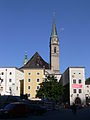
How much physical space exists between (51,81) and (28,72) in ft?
106

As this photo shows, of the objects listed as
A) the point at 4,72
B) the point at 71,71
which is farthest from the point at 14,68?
the point at 71,71

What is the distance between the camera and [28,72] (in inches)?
4459

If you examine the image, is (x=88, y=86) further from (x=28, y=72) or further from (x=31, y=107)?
(x=31, y=107)

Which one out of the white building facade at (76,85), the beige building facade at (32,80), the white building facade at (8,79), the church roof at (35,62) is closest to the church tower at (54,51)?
the church roof at (35,62)

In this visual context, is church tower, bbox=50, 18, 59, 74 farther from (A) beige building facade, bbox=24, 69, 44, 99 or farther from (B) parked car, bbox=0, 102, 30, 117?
(B) parked car, bbox=0, 102, 30, 117

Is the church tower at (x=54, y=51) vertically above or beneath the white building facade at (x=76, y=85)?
above

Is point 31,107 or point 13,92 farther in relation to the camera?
point 13,92

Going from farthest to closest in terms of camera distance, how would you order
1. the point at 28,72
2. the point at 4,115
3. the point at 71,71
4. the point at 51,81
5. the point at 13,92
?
the point at 28,72
the point at 71,71
the point at 13,92
the point at 51,81
the point at 4,115

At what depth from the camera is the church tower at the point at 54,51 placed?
147250 millimetres

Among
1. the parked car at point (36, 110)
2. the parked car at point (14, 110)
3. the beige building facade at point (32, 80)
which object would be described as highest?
the beige building facade at point (32, 80)

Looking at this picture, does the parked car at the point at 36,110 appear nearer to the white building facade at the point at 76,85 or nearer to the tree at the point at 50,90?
the tree at the point at 50,90

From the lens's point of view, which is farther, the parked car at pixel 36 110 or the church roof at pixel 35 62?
the church roof at pixel 35 62

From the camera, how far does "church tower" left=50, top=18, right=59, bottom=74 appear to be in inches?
5797

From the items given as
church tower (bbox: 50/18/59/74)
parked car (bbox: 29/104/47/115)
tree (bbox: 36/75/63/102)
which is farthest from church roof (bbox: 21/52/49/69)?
parked car (bbox: 29/104/47/115)
